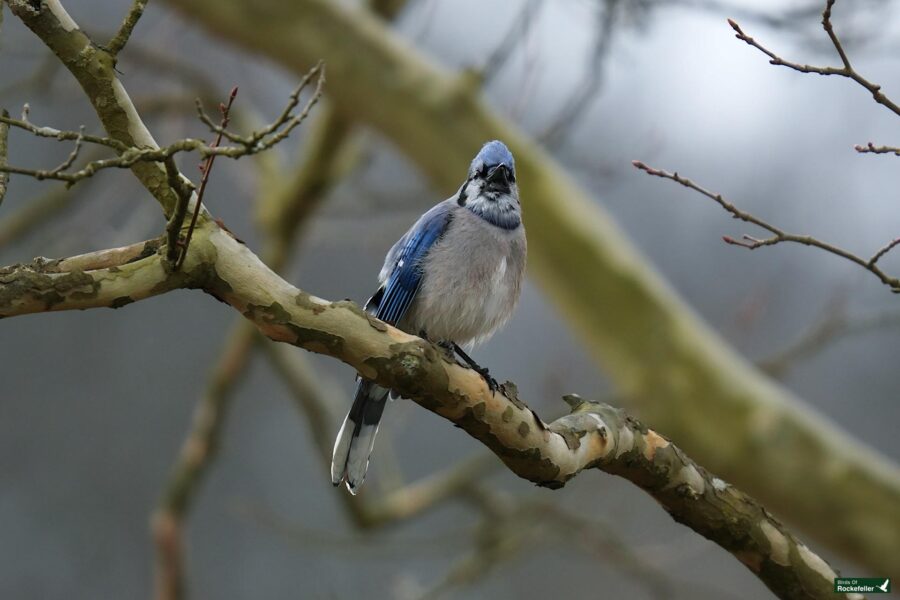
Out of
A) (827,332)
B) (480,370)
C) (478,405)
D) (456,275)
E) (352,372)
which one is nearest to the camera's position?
(478,405)

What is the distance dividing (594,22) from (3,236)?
2.83m

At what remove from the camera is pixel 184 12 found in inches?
174

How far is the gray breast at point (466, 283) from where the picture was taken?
288cm

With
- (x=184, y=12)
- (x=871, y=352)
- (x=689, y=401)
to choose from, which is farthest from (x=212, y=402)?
(x=871, y=352)

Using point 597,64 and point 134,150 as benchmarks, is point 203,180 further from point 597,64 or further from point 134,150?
point 597,64

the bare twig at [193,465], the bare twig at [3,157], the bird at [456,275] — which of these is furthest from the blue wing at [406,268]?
the bare twig at [193,465]

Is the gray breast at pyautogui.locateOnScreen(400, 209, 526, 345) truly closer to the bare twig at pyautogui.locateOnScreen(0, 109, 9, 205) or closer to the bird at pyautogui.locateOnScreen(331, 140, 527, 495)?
the bird at pyautogui.locateOnScreen(331, 140, 527, 495)

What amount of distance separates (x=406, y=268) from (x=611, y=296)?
1.61 meters

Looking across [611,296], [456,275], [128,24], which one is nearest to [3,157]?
[128,24]

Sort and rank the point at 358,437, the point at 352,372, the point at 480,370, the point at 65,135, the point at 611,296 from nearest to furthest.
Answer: the point at 65,135
the point at 480,370
the point at 358,437
the point at 611,296
the point at 352,372

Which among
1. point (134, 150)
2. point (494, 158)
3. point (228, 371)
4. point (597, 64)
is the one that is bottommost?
point (134, 150)

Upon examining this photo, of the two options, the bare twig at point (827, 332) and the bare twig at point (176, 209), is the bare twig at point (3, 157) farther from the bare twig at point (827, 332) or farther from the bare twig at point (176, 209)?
the bare twig at point (827, 332)

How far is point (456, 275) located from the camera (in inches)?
113

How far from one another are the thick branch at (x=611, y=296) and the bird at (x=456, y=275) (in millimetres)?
1304
